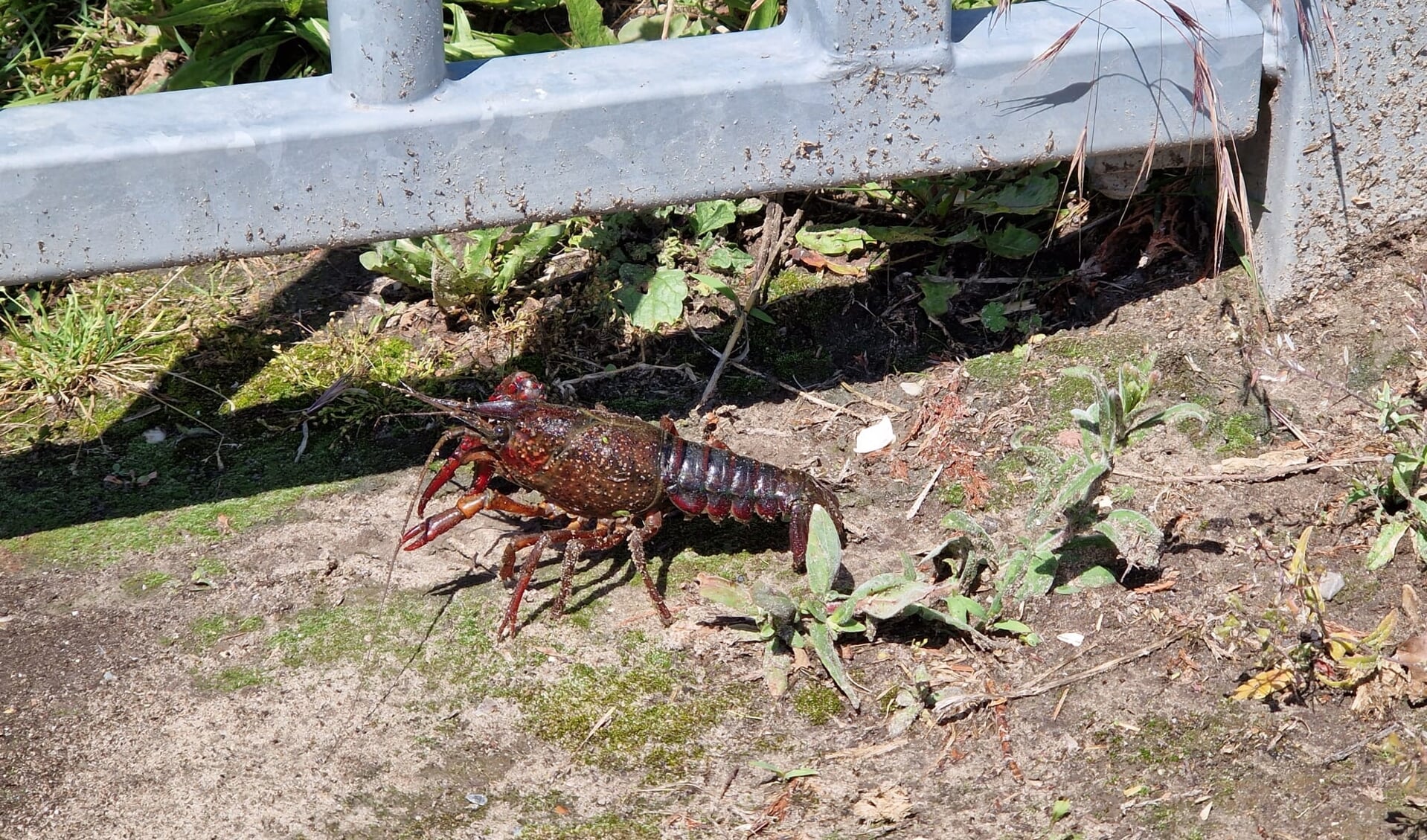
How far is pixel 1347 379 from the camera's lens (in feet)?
13.6

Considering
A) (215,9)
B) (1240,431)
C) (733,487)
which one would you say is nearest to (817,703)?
(733,487)

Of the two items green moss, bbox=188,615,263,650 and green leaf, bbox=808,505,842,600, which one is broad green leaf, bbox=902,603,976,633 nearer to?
green leaf, bbox=808,505,842,600

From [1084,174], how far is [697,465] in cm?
191

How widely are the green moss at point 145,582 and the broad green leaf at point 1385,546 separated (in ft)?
11.8

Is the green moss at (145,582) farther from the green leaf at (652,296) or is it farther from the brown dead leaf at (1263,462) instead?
the brown dead leaf at (1263,462)

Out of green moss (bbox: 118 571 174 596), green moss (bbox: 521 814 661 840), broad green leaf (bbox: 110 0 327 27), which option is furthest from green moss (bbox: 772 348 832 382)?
broad green leaf (bbox: 110 0 327 27)

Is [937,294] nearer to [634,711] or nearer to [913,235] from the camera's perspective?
[913,235]

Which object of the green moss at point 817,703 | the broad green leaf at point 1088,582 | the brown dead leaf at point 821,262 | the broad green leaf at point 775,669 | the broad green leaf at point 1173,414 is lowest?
the green moss at point 817,703

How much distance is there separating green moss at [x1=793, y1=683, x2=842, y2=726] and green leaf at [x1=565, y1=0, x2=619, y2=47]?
2.73m

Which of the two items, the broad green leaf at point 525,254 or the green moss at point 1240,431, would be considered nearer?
the green moss at point 1240,431

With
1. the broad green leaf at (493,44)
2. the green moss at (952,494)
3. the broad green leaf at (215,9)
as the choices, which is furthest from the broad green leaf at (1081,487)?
the broad green leaf at (215,9)

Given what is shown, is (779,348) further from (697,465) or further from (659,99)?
(659,99)

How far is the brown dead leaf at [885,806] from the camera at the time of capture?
10.1ft

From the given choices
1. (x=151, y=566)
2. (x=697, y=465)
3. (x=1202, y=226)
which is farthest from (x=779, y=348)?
(x=151, y=566)
